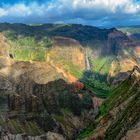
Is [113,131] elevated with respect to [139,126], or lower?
lower

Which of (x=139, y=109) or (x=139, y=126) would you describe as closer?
(x=139, y=126)

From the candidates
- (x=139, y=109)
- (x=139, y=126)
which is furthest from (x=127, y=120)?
(x=139, y=126)

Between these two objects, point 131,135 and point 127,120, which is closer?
point 131,135

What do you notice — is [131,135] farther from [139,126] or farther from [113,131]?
[113,131]

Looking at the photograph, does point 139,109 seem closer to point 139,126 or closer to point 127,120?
point 127,120

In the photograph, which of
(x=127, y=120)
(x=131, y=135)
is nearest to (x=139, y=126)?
(x=131, y=135)

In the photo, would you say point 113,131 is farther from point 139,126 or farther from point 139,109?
point 139,126

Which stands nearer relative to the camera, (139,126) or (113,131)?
(139,126)

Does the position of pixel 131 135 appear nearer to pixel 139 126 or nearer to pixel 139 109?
pixel 139 126
